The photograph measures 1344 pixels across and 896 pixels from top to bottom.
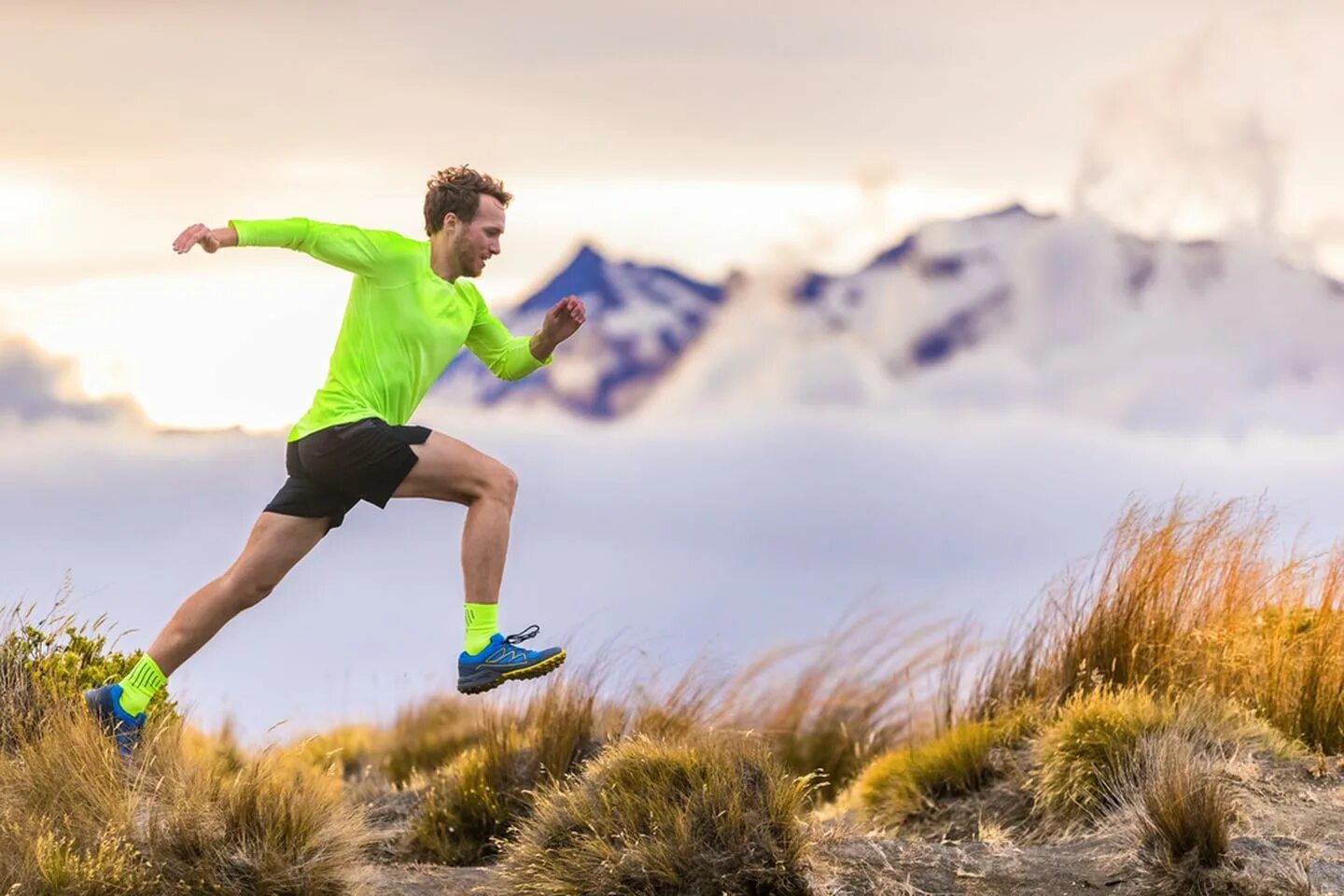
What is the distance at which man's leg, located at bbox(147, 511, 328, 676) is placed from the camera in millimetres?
7523

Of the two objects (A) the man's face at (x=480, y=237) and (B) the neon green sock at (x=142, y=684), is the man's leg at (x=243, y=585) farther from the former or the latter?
(A) the man's face at (x=480, y=237)

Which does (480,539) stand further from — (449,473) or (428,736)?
(428,736)

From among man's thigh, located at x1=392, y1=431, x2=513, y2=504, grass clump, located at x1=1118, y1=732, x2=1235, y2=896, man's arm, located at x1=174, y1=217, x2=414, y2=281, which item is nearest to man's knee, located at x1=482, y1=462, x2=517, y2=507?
man's thigh, located at x1=392, y1=431, x2=513, y2=504

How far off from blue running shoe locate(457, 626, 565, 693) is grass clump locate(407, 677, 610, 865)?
1461mm

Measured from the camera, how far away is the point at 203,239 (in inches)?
286

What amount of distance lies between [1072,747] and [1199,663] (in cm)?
149

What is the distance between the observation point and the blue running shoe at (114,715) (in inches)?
310

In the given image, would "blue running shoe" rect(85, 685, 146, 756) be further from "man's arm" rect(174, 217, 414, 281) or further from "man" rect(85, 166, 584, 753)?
"man's arm" rect(174, 217, 414, 281)

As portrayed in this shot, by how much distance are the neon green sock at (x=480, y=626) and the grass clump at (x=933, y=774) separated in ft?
10.4

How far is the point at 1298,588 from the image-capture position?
10.4m

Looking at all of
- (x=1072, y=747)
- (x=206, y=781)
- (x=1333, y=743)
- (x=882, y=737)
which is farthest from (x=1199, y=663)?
(x=206, y=781)

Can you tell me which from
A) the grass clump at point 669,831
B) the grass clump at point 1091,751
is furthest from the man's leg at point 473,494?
the grass clump at point 1091,751

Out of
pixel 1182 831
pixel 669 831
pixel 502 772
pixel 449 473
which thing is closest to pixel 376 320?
pixel 449 473

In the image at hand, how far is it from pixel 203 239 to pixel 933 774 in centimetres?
485
